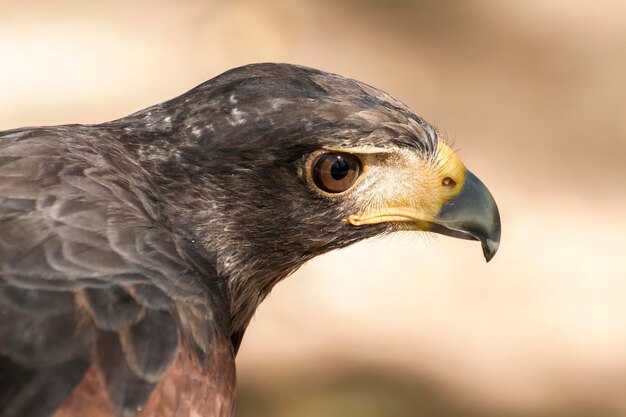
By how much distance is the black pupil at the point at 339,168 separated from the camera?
11.2 ft

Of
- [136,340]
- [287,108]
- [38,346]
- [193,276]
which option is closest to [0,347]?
[38,346]

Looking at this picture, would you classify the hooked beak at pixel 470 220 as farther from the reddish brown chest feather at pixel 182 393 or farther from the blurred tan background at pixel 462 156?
the blurred tan background at pixel 462 156

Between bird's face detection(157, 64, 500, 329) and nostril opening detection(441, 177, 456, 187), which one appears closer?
bird's face detection(157, 64, 500, 329)

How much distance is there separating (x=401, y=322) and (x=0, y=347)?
4.14 metres

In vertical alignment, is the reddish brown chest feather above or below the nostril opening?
below

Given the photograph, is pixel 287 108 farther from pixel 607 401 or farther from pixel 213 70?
pixel 213 70

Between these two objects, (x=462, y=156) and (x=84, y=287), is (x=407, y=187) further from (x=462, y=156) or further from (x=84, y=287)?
(x=462, y=156)

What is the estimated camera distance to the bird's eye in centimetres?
343

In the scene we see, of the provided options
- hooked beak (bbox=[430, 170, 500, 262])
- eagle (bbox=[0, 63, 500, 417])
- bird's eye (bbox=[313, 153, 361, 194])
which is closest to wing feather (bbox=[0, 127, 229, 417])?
eagle (bbox=[0, 63, 500, 417])

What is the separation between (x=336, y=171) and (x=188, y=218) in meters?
0.47

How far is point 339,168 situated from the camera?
3.44m

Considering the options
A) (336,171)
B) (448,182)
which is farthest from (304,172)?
(448,182)

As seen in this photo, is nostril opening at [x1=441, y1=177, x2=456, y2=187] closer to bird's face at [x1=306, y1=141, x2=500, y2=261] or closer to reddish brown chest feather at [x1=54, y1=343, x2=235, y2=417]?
bird's face at [x1=306, y1=141, x2=500, y2=261]

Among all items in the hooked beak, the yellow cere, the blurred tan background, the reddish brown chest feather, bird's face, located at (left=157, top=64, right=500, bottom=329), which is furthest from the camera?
the blurred tan background
